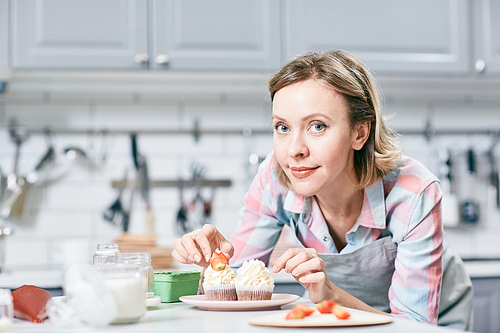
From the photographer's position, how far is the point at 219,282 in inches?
41.1

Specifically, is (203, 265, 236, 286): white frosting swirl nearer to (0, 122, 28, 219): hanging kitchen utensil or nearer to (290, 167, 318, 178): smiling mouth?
(290, 167, 318, 178): smiling mouth

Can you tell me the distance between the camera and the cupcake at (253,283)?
1030 millimetres

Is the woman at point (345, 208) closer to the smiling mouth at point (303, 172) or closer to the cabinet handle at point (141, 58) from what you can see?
the smiling mouth at point (303, 172)

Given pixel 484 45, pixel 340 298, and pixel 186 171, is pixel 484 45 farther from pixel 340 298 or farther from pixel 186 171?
pixel 340 298

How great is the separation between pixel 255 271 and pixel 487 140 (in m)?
2.03

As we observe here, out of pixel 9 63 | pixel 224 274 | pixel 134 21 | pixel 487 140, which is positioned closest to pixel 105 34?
pixel 134 21

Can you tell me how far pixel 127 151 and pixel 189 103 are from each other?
360 millimetres

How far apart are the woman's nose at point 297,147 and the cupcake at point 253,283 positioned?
10.6 inches

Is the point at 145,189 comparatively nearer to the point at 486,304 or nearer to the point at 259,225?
the point at 259,225

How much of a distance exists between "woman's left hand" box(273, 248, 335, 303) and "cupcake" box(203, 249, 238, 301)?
0.11 metres

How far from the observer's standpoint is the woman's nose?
3.89 ft

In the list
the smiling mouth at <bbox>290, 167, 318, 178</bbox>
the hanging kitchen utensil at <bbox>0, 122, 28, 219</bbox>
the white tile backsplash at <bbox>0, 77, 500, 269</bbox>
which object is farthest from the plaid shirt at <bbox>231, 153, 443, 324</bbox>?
the hanging kitchen utensil at <bbox>0, 122, 28, 219</bbox>

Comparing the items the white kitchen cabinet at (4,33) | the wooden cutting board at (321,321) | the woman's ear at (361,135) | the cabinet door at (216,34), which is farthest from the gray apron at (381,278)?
the white kitchen cabinet at (4,33)

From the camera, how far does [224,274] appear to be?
1057mm
